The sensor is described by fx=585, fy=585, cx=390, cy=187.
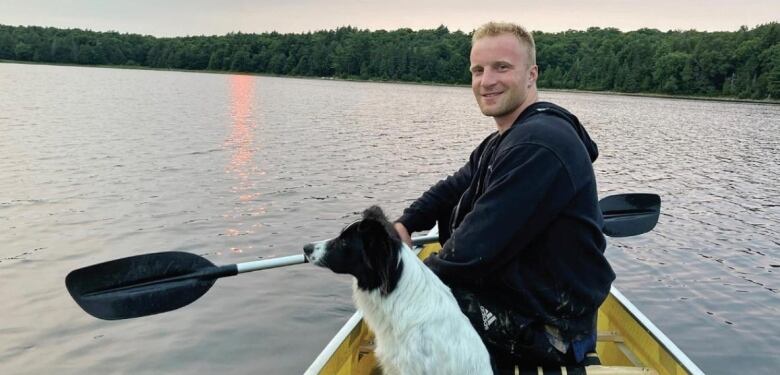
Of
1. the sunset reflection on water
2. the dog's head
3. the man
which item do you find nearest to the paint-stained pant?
the man

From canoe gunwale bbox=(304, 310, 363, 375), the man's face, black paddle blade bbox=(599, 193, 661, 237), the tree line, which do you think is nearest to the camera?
the man's face

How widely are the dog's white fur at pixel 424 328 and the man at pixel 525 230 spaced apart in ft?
0.89

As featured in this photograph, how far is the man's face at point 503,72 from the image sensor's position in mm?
3850

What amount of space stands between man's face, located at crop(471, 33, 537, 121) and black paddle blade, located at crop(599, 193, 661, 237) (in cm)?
319

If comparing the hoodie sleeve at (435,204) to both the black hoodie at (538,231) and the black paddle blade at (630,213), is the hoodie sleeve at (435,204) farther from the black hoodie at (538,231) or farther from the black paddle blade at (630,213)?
the black paddle blade at (630,213)

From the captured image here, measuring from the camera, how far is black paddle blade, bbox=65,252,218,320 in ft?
16.3

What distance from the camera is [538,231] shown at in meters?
3.35

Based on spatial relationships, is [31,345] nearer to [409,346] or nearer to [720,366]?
[409,346]

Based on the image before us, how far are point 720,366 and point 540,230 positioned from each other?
20.9ft

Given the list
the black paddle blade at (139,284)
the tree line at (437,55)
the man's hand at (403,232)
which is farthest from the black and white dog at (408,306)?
the tree line at (437,55)

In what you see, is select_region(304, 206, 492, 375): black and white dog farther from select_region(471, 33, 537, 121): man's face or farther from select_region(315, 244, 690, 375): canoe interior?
select_region(471, 33, 537, 121): man's face

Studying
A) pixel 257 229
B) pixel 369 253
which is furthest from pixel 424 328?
pixel 257 229

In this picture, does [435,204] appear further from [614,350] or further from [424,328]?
[614,350]

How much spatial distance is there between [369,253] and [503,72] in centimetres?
153
